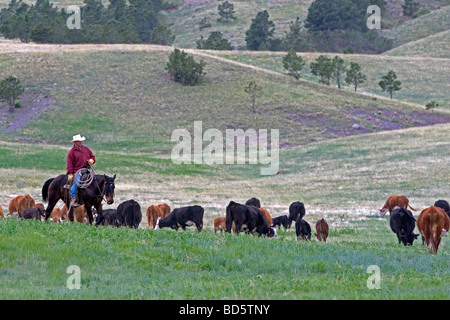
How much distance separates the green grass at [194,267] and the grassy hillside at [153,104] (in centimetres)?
4484

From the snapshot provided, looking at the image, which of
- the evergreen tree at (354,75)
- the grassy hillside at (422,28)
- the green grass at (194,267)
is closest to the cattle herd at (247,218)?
the green grass at (194,267)

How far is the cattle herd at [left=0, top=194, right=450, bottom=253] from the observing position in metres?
16.8

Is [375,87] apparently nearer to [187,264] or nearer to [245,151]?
[245,151]

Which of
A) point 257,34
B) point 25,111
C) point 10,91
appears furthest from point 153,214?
point 257,34

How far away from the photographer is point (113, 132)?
6525 cm

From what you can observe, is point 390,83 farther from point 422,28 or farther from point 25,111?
point 422,28

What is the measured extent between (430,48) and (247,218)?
10581 centimetres

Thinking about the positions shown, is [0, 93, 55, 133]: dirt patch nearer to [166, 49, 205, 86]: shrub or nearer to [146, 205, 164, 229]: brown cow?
[166, 49, 205, 86]: shrub

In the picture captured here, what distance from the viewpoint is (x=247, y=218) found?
20.3 m

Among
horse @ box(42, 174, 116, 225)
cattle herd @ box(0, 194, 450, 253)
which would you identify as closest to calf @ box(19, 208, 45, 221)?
cattle herd @ box(0, 194, 450, 253)

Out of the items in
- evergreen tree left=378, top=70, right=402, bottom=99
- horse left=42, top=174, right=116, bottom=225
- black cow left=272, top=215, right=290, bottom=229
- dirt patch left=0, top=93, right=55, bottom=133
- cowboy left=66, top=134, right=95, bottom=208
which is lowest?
black cow left=272, top=215, right=290, bottom=229

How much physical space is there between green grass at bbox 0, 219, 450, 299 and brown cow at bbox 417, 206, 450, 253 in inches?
15.8
